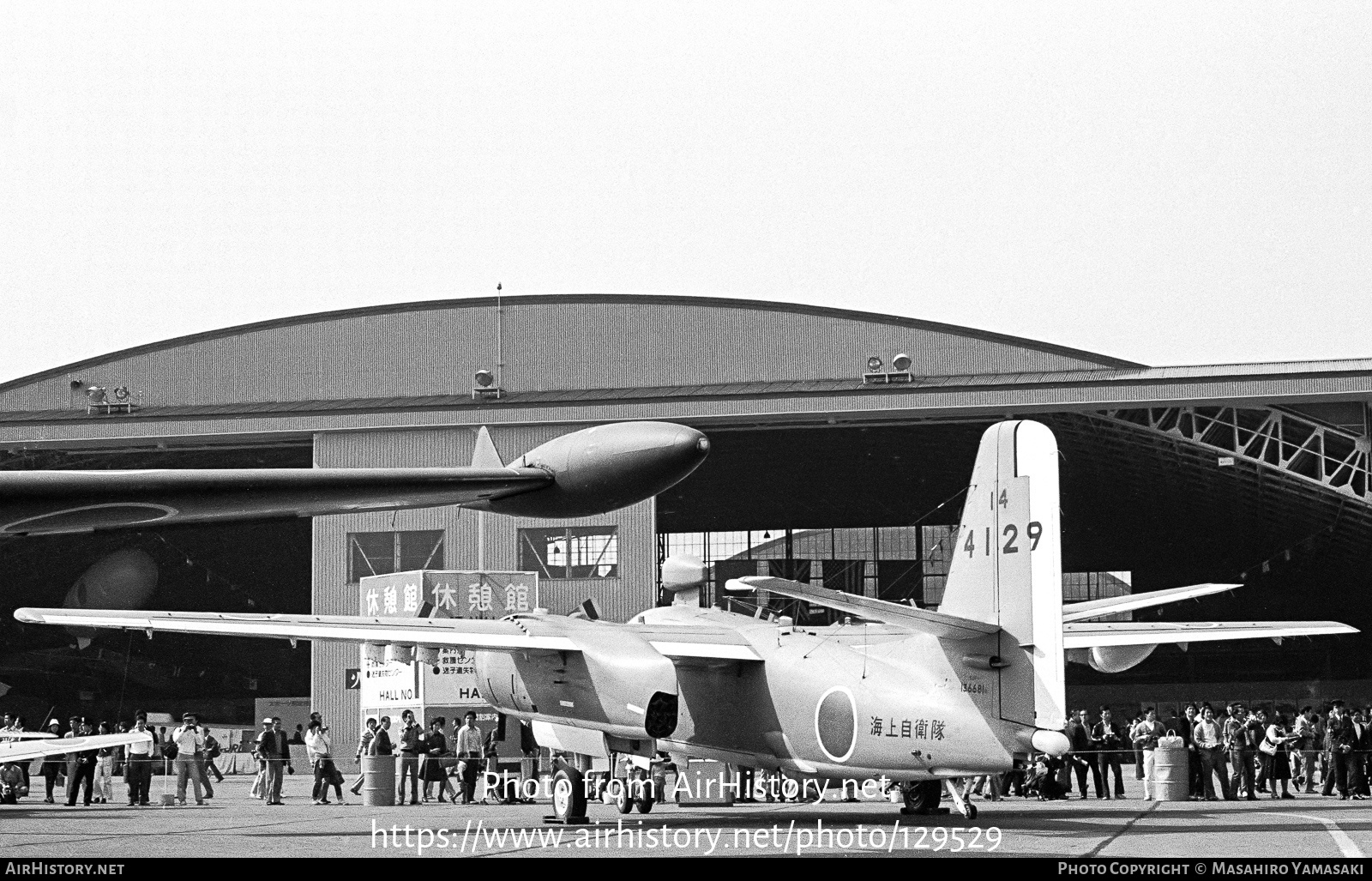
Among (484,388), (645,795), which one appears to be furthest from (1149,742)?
(484,388)

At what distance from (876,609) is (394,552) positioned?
23.5 m

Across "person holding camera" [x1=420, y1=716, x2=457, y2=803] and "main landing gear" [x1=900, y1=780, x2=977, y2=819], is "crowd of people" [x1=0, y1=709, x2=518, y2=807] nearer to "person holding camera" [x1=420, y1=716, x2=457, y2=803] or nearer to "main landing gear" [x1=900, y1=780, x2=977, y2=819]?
"person holding camera" [x1=420, y1=716, x2=457, y2=803]

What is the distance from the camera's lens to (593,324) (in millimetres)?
36469

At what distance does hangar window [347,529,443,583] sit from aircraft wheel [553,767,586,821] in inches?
661

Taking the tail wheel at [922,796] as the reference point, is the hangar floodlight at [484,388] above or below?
above

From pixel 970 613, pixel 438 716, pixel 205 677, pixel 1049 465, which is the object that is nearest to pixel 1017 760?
pixel 970 613

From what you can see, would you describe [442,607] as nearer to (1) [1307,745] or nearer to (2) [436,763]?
(2) [436,763]

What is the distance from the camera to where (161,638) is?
181 ft

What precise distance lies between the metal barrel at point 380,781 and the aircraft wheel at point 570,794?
6414 mm

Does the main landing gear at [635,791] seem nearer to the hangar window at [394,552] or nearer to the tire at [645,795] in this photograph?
the tire at [645,795]

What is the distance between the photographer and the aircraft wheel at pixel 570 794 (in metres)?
17.9

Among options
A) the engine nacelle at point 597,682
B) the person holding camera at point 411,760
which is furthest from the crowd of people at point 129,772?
the engine nacelle at point 597,682
